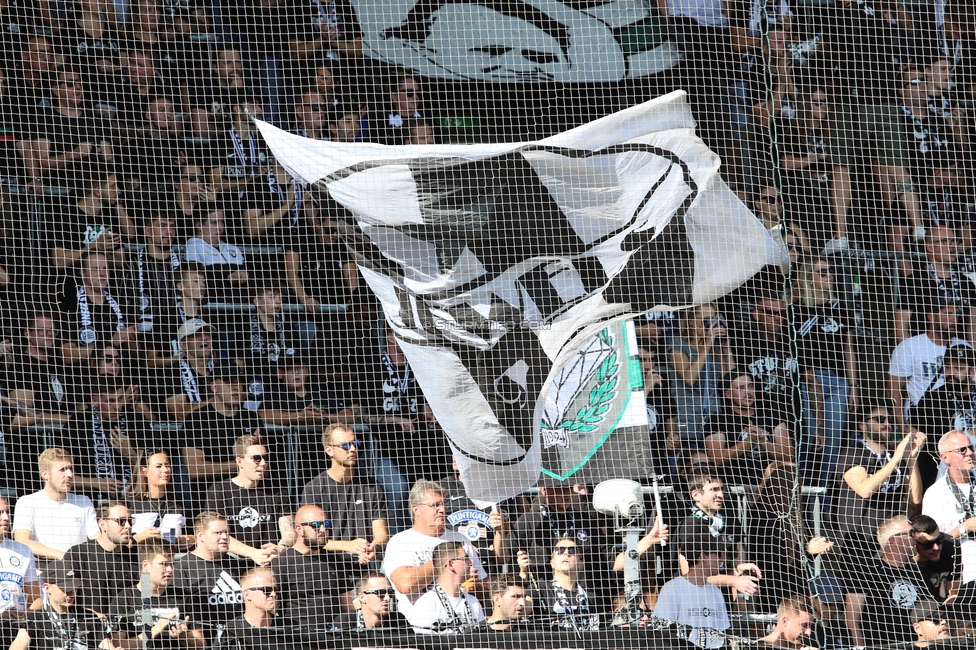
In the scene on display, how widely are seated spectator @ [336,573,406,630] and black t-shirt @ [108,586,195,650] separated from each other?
568 mm

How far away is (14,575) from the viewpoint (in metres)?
4.12

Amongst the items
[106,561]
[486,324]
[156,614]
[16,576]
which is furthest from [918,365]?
[16,576]

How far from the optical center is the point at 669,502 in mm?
4801

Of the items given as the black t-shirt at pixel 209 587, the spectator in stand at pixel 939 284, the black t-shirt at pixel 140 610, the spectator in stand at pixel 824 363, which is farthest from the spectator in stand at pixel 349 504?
the spectator in stand at pixel 939 284

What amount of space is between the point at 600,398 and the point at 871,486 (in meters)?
1.20

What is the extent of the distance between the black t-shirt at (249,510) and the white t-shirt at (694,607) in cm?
150

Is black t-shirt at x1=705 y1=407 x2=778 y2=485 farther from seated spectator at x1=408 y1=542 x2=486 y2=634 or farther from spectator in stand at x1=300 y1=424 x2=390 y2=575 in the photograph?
spectator in stand at x1=300 y1=424 x2=390 y2=575

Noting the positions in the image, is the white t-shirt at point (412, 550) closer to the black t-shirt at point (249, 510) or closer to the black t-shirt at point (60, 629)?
the black t-shirt at point (249, 510)

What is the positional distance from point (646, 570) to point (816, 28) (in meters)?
3.10

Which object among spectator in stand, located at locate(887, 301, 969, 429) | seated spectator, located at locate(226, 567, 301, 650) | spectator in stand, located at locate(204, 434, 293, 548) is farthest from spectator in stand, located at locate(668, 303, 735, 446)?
seated spectator, located at locate(226, 567, 301, 650)

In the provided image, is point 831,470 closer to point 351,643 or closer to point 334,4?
point 351,643

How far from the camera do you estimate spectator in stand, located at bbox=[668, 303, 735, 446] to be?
5125 mm

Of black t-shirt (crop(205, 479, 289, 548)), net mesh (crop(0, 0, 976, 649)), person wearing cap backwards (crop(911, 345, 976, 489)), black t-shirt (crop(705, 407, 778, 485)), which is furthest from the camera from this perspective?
person wearing cap backwards (crop(911, 345, 976, 489))

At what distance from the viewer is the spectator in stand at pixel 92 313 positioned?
16.4ft
